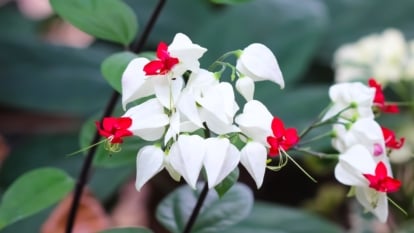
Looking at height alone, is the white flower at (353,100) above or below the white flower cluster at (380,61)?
above

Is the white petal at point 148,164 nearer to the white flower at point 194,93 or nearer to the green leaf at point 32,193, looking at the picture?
the white flower at point 194,93

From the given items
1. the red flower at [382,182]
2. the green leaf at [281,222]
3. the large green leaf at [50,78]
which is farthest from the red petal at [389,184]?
the large green leaf at [50,78]

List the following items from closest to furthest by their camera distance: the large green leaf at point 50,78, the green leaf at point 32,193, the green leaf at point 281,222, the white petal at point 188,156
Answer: the white petal at point 188,156, the green leaf at point 32,193, the green leaf at point 281,222, the large green leaf at point 50,78

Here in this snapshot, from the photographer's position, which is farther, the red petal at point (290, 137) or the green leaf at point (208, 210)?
the green leaf at point (208, 210)

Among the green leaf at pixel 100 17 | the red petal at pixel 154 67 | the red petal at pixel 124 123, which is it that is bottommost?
the green leaf at pixel 100 17

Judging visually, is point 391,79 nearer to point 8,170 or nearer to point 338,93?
point 338,93

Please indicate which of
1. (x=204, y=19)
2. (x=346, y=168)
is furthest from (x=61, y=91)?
(x=346, y=168)

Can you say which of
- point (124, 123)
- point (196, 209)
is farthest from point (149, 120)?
point (196, 209)

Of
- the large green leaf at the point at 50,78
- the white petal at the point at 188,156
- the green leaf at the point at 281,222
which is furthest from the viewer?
the large green leaf at the point at 50,78
